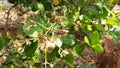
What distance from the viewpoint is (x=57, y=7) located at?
1717 millimetres

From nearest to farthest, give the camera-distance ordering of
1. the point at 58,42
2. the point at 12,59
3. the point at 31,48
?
the point at 58,42 < the point at 31,48 < the point at 12,59

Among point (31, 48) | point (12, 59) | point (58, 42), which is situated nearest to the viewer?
point (58, 42)

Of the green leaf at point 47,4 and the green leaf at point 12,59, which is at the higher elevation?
the green leaf at point 47,4

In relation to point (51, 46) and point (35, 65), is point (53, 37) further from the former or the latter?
point (35, 65)

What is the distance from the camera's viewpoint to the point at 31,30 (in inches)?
47.1

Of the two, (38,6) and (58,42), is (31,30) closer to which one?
(58,42)

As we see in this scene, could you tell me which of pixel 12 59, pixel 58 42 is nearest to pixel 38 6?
pixel 12 59

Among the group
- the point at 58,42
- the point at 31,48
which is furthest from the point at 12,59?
the point at 58,42

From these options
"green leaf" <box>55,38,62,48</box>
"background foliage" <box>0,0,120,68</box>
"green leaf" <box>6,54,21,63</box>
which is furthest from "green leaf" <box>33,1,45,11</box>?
"green leaf" <box>55,38,62,48</box>

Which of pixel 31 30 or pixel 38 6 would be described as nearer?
pixel 31 30

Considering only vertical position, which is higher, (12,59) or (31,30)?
(31,30)

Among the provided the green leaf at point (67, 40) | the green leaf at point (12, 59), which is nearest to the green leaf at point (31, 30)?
the green leaf at point (67, 40)

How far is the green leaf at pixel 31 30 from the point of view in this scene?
117cm

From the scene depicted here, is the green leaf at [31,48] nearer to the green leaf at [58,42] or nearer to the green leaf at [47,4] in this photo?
the green leaf at [58,42]
